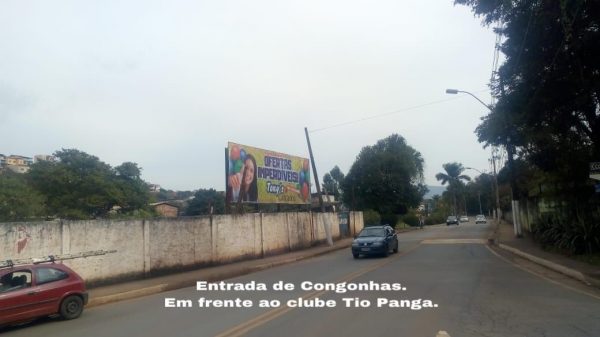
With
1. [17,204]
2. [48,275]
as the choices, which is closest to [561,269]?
[48,275]

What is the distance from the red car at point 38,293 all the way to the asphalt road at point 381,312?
0.28m

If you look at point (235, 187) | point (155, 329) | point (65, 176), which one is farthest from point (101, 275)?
point (65, 176)

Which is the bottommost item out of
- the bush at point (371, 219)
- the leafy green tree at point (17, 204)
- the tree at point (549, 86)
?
the bush at point (371, 219)

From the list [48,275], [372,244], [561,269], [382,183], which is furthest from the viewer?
[382,183]

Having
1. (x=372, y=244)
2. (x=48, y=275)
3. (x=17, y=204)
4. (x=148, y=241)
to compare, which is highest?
(x=17, y=204)

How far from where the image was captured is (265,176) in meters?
29.9

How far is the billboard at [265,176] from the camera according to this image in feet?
88.0

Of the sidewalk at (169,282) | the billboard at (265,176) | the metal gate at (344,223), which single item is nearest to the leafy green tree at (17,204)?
the billboard at (265,176)

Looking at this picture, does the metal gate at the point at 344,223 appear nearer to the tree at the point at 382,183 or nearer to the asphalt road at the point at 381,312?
the tree at the point at 382,183

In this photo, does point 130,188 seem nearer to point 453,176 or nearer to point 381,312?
point 381,312

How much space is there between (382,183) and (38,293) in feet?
192

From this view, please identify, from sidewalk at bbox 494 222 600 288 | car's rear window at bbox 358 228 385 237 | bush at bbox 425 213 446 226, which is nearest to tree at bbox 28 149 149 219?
car's rear window at bbox 358 228 385 237

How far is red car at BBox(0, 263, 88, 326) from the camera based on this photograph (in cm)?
1022

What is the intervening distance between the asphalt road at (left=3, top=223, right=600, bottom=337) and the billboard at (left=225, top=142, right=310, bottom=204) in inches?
458
